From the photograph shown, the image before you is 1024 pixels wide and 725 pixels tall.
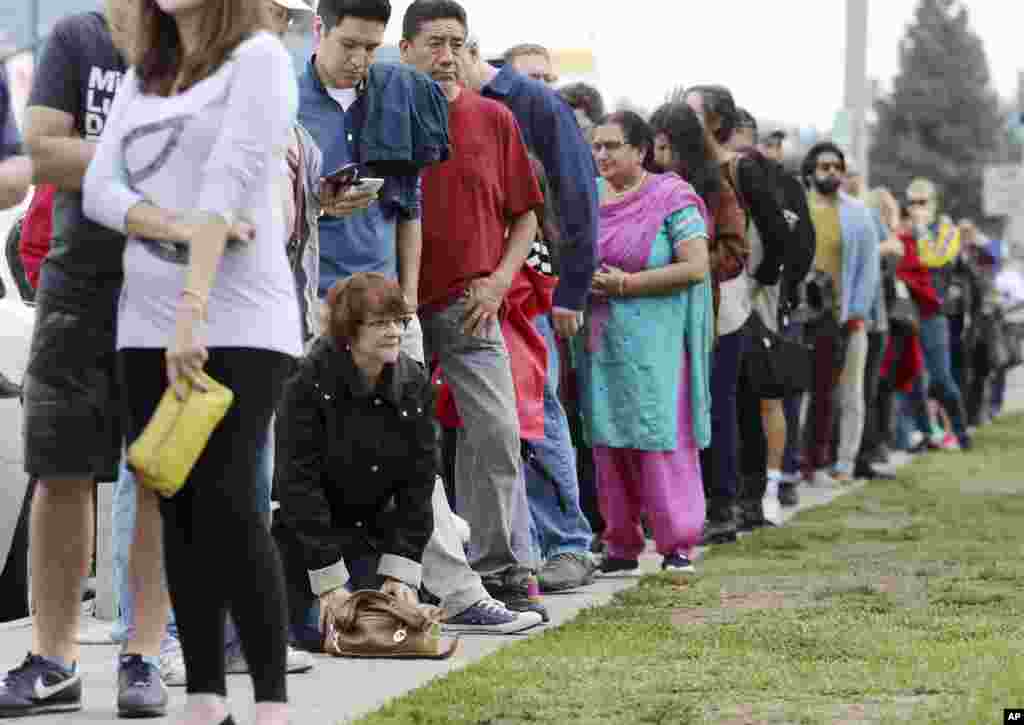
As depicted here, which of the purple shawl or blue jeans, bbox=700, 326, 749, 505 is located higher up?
the purple shawl

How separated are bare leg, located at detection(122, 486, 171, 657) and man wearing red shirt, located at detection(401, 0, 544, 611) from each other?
2162 millimetres

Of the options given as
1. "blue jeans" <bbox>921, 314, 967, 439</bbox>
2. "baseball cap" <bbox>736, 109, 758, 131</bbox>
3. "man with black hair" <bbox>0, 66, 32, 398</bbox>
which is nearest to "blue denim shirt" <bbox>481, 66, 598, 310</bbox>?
"man with black hair" <bbox>0, 66, 32, 398</bbox>

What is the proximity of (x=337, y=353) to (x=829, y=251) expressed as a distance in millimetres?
7805

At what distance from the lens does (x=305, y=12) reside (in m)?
6.67

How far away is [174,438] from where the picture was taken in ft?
16.1

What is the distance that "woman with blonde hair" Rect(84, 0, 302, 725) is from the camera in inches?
201

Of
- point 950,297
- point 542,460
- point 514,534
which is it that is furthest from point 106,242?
point 950,297

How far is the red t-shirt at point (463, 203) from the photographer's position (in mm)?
7891

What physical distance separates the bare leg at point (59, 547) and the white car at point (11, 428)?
157 centimetres

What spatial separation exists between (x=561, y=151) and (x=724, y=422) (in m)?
2.83

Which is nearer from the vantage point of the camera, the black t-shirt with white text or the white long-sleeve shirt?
the white long-sleeve shirt

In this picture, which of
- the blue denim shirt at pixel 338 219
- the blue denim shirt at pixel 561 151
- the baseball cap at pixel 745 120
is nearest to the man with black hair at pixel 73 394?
the blue denim shirt at pixel 338 219

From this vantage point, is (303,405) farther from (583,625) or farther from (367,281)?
(583,625)

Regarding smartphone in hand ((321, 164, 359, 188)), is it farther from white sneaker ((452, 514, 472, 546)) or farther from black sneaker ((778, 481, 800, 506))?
black sneaker ((778, 481, 800, 506))
